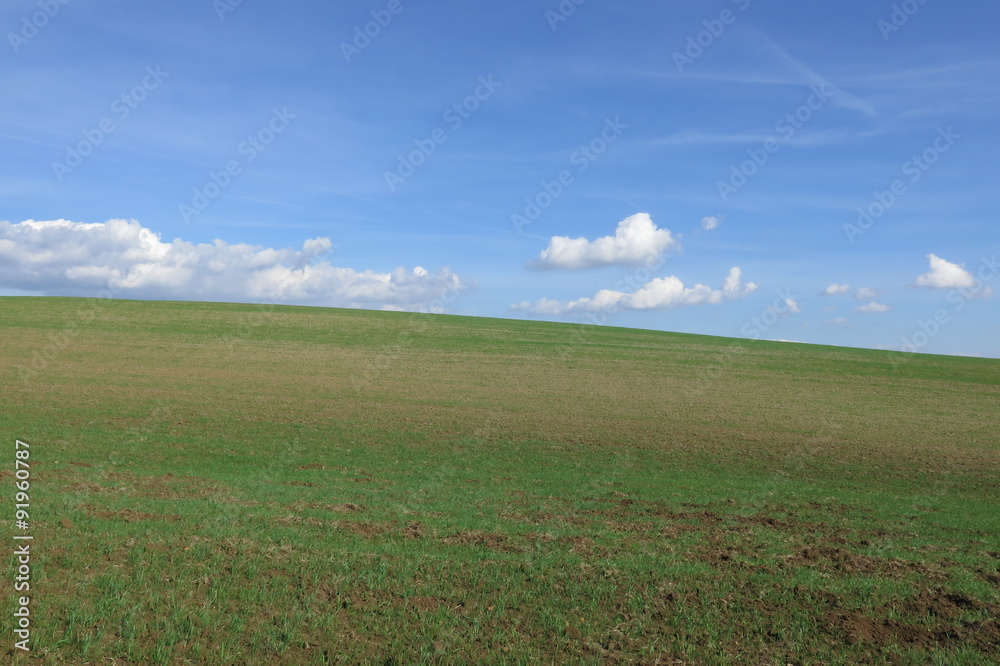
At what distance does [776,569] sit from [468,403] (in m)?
25.5

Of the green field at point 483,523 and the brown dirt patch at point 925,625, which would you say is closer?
the green field at point 483,523

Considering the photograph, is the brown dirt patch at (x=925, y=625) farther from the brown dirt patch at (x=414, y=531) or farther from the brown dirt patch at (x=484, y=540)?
the brown dirt patch at (x=414, y=531)

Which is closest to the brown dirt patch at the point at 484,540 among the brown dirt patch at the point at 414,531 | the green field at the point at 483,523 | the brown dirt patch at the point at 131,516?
the green field at the point at 483,523

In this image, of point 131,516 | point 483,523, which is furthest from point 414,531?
point 131,516

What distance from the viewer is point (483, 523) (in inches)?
572

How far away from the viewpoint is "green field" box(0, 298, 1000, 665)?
9.12m

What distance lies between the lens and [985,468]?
85.3 feet

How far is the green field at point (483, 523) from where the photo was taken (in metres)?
9.12

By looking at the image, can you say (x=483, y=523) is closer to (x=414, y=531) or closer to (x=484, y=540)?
(x=484, y=540)

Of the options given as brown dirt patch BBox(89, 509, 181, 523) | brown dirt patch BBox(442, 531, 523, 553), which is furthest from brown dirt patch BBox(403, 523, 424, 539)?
brown dirt patch BBox(89, 509, 181, 523)

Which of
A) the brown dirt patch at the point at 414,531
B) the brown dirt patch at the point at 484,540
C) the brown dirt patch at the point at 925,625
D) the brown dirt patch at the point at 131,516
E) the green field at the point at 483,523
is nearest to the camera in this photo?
the green field at the point at 483,523

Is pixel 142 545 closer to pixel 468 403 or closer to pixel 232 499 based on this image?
pixel 232 499

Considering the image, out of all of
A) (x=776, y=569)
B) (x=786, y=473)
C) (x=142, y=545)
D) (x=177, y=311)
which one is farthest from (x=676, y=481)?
(x=177, y=311)

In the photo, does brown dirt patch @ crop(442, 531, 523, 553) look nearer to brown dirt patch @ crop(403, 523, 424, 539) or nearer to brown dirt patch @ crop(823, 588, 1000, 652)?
brown dirt patch @ crop(403, 523, 424, 539)
